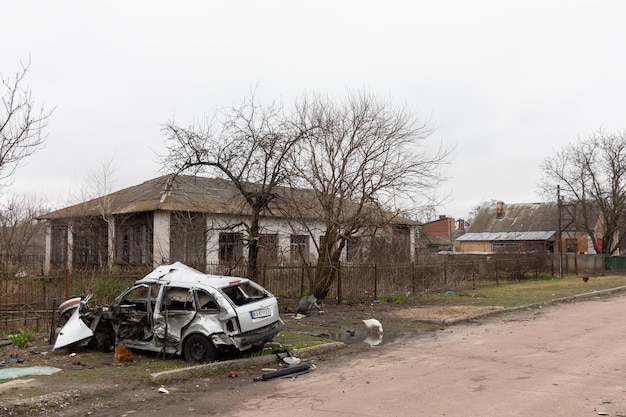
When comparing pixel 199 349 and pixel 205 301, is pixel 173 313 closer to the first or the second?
pixel 205 301

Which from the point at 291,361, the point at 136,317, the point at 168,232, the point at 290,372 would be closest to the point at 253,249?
the point at 136,317

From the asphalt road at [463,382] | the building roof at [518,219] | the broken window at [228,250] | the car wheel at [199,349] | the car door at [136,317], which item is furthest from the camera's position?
the building roof at [518,219]

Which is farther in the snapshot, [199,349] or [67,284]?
[67,284]

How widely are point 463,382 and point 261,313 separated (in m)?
3.77

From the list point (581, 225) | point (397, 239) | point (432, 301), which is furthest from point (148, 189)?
point (581, 225)

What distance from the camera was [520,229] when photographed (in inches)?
2250

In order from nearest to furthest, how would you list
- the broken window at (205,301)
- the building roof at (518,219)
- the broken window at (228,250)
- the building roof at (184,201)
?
1. the broken window at (205,301)
2. the building roof at (184,201)
3. the broken window at (228,250)
4. the building roof at (518,219)

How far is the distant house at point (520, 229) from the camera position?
5502cm

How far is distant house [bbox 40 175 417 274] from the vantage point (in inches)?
834

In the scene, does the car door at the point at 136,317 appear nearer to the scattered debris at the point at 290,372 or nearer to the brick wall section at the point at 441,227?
the scattered debris at the point at 290,372

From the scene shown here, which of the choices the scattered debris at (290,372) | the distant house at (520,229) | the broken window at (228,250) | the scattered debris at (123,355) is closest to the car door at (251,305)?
the scattered debris at (290,372)

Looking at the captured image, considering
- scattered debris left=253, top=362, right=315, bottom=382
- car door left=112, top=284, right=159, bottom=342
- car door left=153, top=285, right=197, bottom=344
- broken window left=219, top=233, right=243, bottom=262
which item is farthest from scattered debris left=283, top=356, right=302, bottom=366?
broken window left=219, top=233, right=243, bottom=262

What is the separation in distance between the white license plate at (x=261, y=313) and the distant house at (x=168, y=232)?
9292mm

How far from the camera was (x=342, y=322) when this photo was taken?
1501cm
